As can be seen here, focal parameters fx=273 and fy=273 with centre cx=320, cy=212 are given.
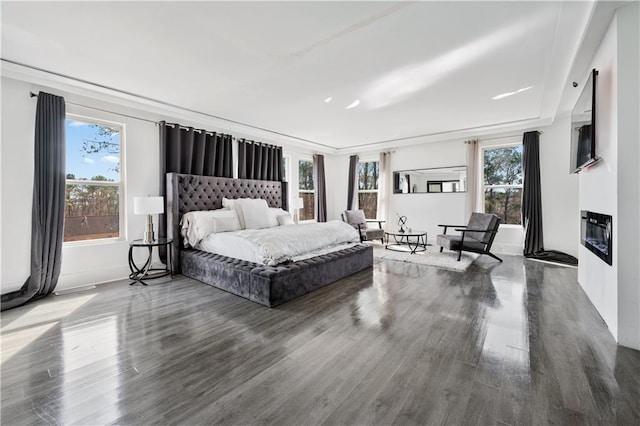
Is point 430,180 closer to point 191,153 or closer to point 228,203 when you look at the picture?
point 228,203

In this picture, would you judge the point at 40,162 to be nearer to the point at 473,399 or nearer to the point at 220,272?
the point at 220,272

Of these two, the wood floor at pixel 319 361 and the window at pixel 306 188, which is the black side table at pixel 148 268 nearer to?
the wood floor at pixel 319 361

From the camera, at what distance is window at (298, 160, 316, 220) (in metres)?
7.45

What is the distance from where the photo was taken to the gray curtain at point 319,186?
24.9ft

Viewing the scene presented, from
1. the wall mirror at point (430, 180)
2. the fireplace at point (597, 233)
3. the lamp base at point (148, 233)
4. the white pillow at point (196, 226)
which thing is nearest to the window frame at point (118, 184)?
the lamp base at point (148, 233)

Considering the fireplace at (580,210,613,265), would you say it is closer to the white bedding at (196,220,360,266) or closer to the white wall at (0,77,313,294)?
the white bedding at (196,220,360,266)

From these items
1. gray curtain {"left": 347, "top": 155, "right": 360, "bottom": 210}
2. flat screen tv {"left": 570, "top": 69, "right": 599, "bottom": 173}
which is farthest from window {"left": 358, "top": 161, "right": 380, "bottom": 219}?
flat screen tv {"left": 570, "top": 69, "right": 599, "bottom": 173}

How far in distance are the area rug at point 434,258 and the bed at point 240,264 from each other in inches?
38.8

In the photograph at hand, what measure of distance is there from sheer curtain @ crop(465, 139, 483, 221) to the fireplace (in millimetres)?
2786

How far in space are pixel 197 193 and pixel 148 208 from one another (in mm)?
968

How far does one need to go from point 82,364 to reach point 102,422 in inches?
29.9

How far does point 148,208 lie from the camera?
3.81 metres

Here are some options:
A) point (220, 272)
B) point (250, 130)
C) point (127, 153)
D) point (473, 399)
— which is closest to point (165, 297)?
point (220, 272)

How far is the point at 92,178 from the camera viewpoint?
3943 mm
